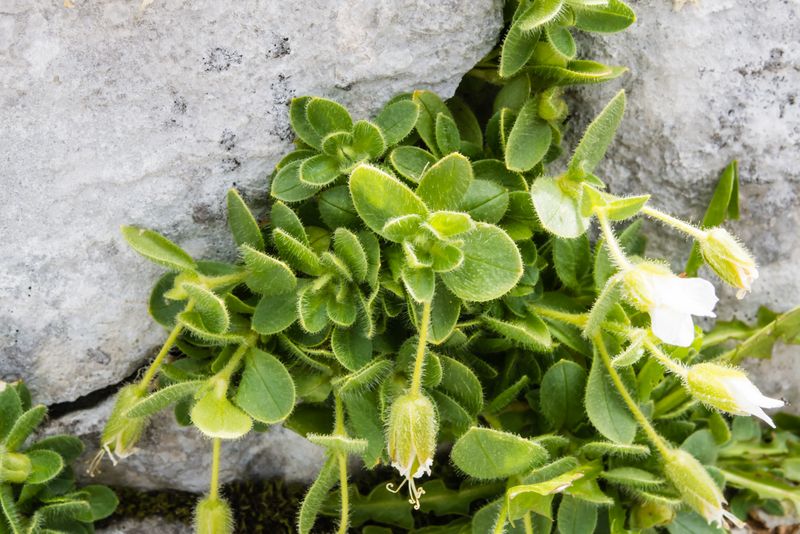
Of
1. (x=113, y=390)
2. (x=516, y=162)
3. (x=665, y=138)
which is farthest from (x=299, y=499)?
(x=665, y=138)

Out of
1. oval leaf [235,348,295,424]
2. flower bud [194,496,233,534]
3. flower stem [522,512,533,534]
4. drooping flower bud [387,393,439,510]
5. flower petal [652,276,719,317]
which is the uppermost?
flower petal [652,276,719,317]

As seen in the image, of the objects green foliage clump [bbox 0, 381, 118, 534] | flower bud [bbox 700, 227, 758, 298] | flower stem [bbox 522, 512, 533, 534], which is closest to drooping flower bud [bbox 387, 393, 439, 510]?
flower stem [bbox 522, 512, 533, 534]

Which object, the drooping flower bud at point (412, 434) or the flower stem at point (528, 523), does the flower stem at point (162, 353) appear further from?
the flower stem at point (528, 523)

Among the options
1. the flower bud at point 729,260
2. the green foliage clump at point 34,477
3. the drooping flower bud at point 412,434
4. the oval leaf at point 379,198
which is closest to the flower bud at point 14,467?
the green foliage clump at point 34,477

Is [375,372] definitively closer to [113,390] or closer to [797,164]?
[113,390]

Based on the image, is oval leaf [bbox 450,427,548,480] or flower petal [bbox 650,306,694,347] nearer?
flower petal [bbox 650,306,694,347]

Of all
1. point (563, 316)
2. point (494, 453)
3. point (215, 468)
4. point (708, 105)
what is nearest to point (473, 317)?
point (563, 316)

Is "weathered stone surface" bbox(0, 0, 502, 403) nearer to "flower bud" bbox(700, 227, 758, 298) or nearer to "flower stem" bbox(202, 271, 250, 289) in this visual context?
"flower stem" bbox(202, 271, 250, 289)
